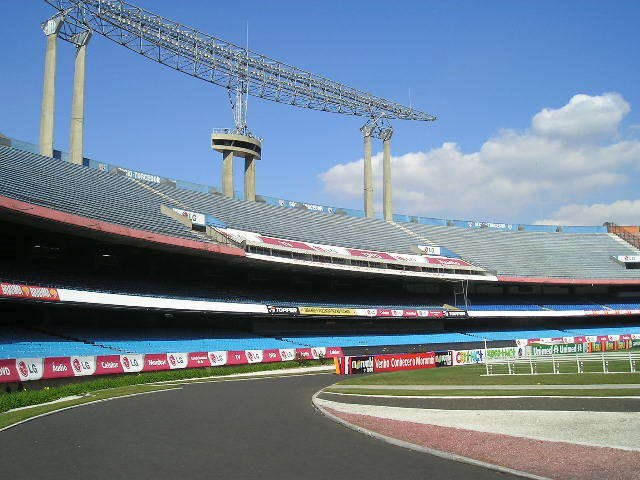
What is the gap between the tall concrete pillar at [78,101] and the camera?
152ft

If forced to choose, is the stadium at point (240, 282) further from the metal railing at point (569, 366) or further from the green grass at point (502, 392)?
the metal railing at point (569, 366)

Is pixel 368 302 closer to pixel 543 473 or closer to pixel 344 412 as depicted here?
pixel 344 412

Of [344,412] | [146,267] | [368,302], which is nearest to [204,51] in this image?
[146,267]

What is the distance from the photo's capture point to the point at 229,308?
43844 mm

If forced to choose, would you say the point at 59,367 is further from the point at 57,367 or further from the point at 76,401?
the point at 76,401

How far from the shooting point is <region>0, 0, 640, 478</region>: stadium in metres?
21.3

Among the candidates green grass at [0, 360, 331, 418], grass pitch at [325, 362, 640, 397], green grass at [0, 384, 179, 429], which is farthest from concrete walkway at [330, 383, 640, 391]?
green grass at [0, 360, 331, 418]

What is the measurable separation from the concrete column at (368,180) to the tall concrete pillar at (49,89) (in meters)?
37.6

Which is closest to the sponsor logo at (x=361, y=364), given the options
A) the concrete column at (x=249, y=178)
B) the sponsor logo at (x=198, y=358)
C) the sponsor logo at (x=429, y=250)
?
the sponsor logo at (x=198, y=358)

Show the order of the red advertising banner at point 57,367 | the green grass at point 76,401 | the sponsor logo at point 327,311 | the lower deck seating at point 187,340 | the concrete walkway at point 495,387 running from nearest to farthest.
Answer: the green grass at point 76,401, the concrete walkway at point 495,387, the red advertising banner at point 57,367, the lower deck seating at point 187,340, the sponsor logo at point 327,311

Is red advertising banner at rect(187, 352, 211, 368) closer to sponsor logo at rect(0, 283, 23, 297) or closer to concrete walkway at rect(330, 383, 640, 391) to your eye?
sponsor logo at rect(0, 283, 23, 297)

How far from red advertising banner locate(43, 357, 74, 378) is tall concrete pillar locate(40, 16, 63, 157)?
1969 centimetres

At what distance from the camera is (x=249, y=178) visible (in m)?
63.9

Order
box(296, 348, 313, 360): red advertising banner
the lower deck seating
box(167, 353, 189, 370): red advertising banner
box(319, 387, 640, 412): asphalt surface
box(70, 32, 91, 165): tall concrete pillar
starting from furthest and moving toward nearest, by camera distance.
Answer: box(296, 348, 313, 360): red advertising banner, box(70, 32, 91, 165): tall concrete pillar, box(167, 353, 189, 370): red advertising banner, the lower deck seating, box(319, 387, 640, 412): asphalt surface
